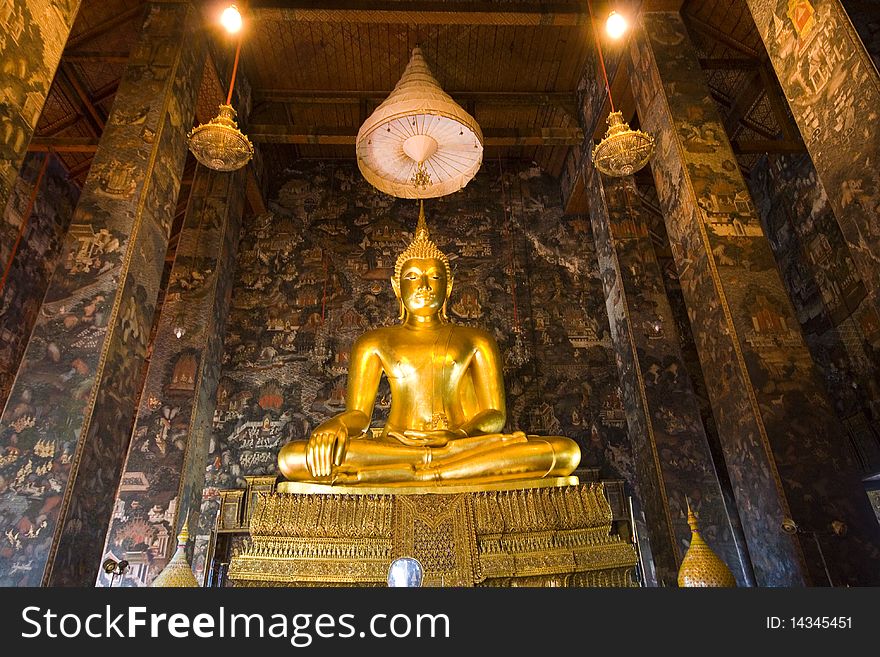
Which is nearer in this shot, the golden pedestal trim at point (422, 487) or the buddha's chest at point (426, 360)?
the golden pedestal trim at point (422, 487)

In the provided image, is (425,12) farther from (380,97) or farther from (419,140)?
(419,140)

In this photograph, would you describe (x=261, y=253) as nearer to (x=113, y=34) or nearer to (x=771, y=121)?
(x=113, y=34)

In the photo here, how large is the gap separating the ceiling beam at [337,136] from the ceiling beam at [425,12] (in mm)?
1296

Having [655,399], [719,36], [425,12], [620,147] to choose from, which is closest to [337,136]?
[425,12]

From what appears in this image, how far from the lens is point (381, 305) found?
7.38 metres

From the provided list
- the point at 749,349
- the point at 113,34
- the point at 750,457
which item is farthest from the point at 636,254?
the point at 113,34

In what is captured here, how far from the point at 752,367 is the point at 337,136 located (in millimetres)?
5547

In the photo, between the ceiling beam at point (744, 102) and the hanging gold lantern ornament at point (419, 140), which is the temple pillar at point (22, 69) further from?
the ceiling beam at point (744, 102)

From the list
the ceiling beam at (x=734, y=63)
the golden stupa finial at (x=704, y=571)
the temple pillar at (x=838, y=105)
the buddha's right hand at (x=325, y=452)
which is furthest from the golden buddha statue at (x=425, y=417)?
the ceiling beam at (x=734, y=63)

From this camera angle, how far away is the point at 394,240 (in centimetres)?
782

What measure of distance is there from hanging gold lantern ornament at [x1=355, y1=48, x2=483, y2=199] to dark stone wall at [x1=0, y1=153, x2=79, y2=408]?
443cm

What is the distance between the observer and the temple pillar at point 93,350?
10.0 ft

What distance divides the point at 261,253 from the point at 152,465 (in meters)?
3.29

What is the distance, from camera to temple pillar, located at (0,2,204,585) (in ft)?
10.0
